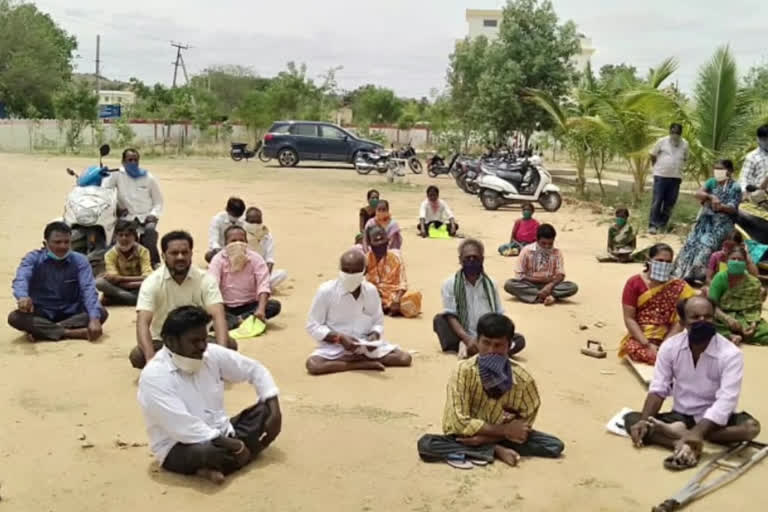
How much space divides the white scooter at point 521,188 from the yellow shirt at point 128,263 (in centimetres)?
1090

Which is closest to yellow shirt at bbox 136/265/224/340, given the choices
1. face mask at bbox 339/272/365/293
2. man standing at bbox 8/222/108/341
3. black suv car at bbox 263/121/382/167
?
face mask at bbox 339/272/365/293

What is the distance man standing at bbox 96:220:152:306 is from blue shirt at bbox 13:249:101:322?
1.14 m

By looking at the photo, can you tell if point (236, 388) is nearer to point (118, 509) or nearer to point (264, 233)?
point (118, 509)

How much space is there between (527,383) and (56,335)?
4.28 m

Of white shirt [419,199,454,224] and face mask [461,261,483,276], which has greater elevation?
face mask [461,261,483,276]

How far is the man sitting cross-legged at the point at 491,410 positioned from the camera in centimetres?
488

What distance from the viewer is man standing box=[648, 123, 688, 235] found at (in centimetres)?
1441

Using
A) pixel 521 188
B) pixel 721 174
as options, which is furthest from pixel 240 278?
pixel 521 188

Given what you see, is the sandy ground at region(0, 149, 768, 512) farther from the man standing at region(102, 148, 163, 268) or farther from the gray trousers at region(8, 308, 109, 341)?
the man standing at region(102, 148, 163, 268)

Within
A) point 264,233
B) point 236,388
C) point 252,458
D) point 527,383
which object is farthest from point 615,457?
point 264,233

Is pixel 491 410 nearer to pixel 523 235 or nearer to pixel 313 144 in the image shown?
pixel 523 235

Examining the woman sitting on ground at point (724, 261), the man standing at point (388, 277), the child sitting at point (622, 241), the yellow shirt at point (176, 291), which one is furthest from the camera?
the child sitting at point (622, 241)

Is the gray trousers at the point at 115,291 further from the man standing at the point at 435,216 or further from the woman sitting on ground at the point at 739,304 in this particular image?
the man standing at the point at 435,216

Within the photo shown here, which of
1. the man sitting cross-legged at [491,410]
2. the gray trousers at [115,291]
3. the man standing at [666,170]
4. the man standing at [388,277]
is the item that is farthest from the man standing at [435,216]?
the man sitting cross-legged at [491,410]
